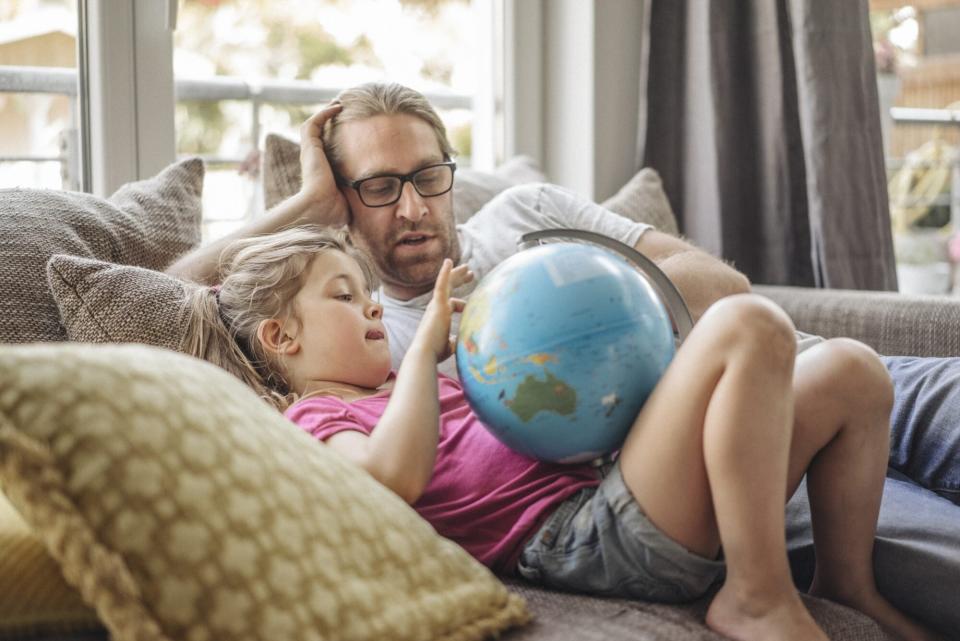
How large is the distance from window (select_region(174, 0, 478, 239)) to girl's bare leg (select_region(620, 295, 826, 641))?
1.67m

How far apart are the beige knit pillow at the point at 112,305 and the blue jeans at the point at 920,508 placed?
98 cm

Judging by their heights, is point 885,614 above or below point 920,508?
below

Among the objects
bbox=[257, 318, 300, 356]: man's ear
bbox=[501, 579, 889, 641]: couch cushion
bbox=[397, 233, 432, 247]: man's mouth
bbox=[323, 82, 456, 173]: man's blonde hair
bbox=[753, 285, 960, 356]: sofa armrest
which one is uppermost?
bbox=[323, 82, 456, 173]: man's blonde hair

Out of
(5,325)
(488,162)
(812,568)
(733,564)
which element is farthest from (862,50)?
(5,325)

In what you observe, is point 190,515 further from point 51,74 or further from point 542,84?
point 542,84

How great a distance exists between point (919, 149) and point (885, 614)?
339 cm

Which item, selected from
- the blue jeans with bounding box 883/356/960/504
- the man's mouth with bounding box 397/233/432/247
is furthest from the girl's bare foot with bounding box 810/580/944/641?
the man's mouth with bounding box 397/233/432/247

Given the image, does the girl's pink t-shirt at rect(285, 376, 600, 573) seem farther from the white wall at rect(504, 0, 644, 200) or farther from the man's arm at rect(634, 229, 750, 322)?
the white wall at rect(504, 0, 644, 200)

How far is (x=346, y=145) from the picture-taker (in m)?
1.97

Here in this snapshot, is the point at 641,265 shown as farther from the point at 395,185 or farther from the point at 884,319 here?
the point at 884,319

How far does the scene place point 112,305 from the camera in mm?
1450

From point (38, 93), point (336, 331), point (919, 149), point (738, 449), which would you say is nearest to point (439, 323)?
point (336, 331)

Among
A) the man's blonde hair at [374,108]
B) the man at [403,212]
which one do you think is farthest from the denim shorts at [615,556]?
the man's blonde hair at [374,108]

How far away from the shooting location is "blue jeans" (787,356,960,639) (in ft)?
4.29
